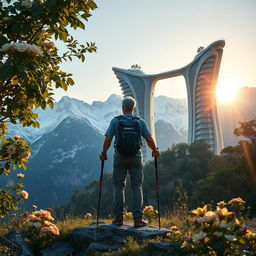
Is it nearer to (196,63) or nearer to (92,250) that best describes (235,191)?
(92,250)

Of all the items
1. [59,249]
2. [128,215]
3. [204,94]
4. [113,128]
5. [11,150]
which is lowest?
[59,249]

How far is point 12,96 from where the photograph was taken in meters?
3.90

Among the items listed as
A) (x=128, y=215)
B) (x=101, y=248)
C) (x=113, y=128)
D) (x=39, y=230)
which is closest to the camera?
(x=101, y=248)

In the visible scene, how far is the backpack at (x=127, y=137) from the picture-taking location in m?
5.56

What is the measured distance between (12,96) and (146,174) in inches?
1983

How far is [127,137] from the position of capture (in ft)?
18.2

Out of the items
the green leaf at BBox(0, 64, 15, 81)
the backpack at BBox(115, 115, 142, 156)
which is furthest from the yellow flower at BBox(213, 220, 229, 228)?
the backpack at BBox(115, 115, 142, 156)

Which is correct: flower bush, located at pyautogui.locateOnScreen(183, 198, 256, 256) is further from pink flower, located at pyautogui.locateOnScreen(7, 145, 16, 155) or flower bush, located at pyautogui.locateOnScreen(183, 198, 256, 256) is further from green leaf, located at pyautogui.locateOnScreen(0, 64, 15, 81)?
pink flower, located at pyautogui.locateOnScreen(7, 145, 16, 155)

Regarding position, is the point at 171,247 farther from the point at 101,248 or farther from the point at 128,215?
the point at 128,215

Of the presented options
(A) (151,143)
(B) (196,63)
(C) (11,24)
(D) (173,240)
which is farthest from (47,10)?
(B) (196,63)

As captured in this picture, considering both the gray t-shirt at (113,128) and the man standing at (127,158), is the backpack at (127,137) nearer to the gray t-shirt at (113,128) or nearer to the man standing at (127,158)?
the man standing at (127,158)

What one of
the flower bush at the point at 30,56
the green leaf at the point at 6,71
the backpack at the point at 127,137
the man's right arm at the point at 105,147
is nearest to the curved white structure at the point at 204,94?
the man's right arm at the point at 105,147

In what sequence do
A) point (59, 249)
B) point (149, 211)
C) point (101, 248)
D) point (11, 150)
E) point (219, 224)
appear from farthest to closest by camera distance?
point (149, 211) < point (59, 249) < point (101, 248) < point (11, 150) < point (219, 224)

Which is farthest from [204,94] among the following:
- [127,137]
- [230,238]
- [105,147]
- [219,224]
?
[230,238]
